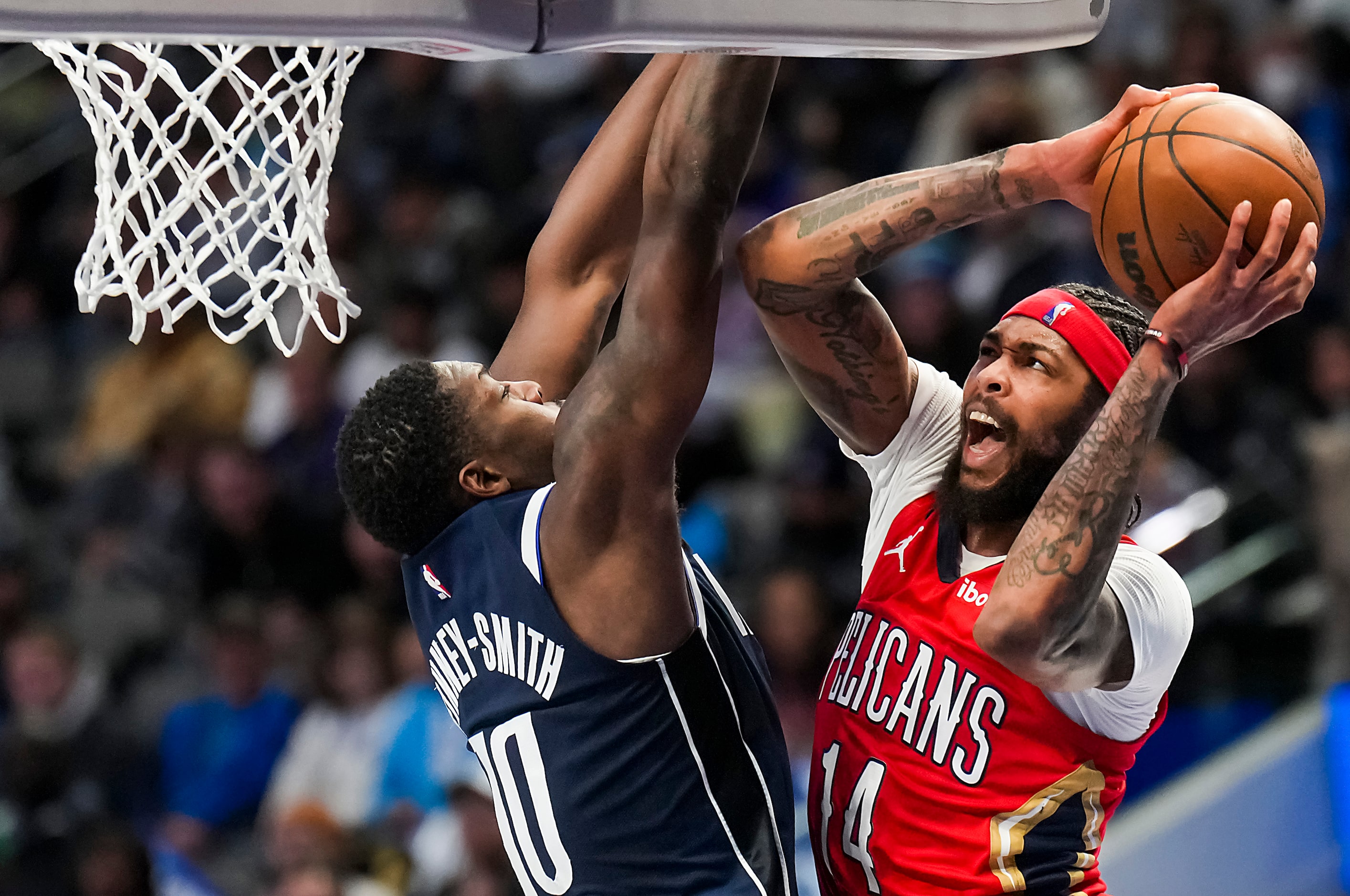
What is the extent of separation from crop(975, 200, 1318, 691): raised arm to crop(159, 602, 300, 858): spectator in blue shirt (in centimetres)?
443

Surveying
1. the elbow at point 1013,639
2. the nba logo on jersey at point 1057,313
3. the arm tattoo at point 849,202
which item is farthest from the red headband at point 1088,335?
the elbow at point 1013,639

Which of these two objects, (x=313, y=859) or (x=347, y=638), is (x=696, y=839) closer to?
(x=313, y=859)

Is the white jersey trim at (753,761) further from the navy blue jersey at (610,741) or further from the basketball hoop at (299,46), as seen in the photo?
the basketball hoop at (299,46)

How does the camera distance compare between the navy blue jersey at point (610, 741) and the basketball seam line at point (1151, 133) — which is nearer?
the basketball seam line at point (1151, 133)

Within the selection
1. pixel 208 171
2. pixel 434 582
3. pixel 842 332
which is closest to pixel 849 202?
pixel 842 332

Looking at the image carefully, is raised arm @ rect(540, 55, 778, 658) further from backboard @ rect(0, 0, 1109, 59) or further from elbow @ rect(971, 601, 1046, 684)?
elbow @ rect(971, 601, 1046, 684)

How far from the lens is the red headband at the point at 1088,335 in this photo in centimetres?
288

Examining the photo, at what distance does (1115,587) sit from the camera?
279cm

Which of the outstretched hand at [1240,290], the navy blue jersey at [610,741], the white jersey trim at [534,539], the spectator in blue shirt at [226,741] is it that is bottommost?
the spectator in blue shirt at [226,741]

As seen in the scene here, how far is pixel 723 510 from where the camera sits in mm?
6363

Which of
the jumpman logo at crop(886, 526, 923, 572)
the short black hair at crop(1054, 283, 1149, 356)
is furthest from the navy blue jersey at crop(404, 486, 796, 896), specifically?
the short black hair at crop(1054, 283, 1149, 356)

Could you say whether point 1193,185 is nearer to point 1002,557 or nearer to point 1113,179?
point 1113,179

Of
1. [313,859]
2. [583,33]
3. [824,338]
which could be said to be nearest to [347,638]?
[313,859]

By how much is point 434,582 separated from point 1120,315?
1.35 m
